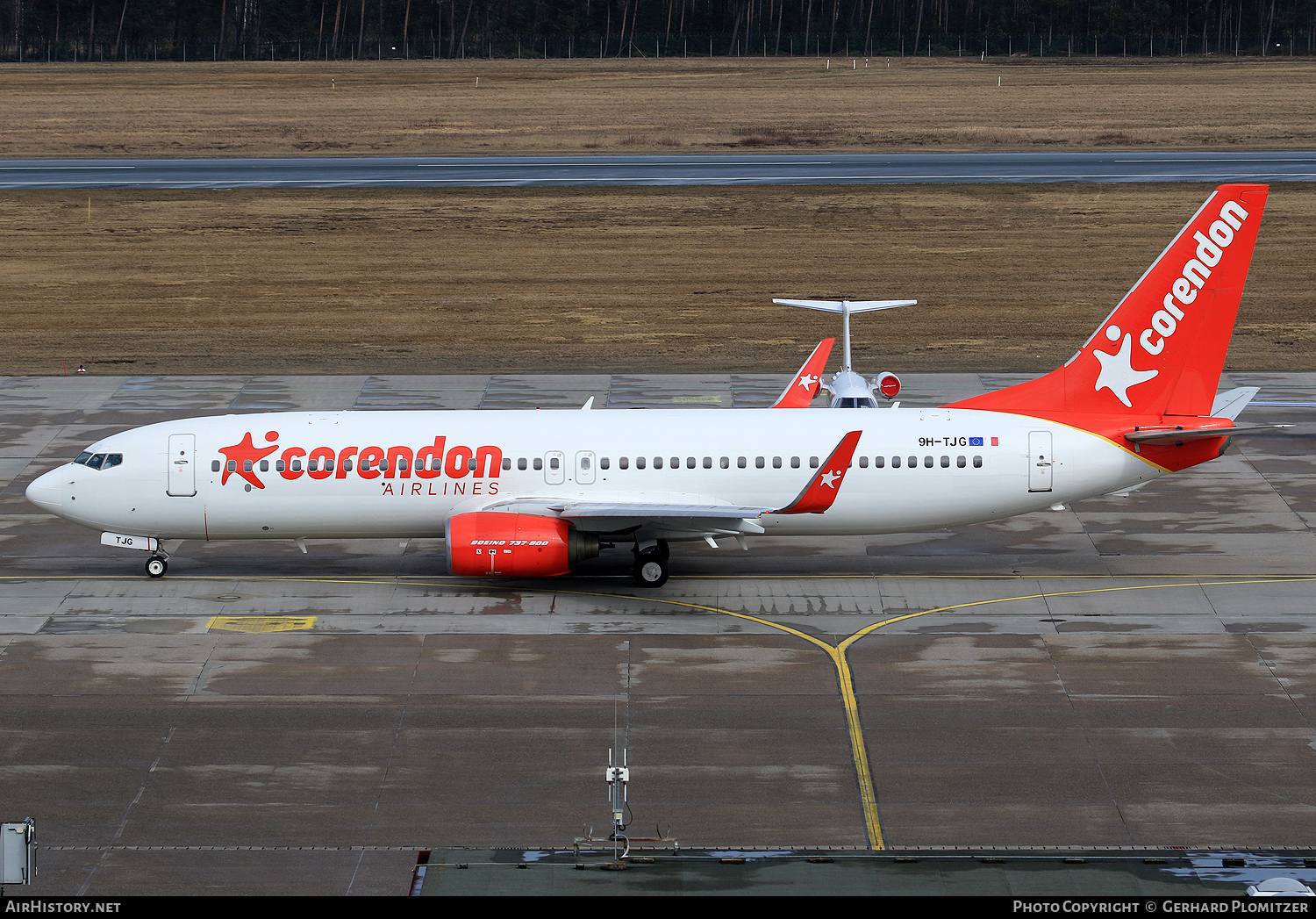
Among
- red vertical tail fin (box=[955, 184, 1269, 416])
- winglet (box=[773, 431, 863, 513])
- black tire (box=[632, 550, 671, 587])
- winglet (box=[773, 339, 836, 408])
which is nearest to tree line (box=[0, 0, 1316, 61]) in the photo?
winglet (box=[773, 339, 836, 408])

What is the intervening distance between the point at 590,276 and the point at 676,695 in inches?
1708

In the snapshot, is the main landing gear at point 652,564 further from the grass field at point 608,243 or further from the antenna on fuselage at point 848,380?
the grass field at point 608,243

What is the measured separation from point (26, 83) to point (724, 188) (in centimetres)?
7554

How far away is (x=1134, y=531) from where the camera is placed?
1443 inches

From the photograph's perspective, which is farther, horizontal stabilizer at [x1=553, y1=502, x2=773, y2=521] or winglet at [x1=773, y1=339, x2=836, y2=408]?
winglet at [x1=773, y1=339, x2=836, y2=408]

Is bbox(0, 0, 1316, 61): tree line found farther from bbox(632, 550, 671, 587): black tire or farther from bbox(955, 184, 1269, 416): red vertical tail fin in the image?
bbox(632, 550, 671, 587): black tire

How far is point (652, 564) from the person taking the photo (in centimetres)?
3241

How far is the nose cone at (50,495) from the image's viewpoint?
33000mm

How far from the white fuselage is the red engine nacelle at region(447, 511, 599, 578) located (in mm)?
1081

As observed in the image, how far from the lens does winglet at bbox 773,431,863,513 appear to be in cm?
3125

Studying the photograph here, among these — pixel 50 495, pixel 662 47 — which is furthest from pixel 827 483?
pixel 662 47

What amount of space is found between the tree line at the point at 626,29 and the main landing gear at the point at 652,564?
4901 inches

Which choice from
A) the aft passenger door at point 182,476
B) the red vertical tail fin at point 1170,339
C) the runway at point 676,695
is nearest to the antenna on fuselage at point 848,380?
the runway at point 676,695

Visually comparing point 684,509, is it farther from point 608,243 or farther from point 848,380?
point 608,243
